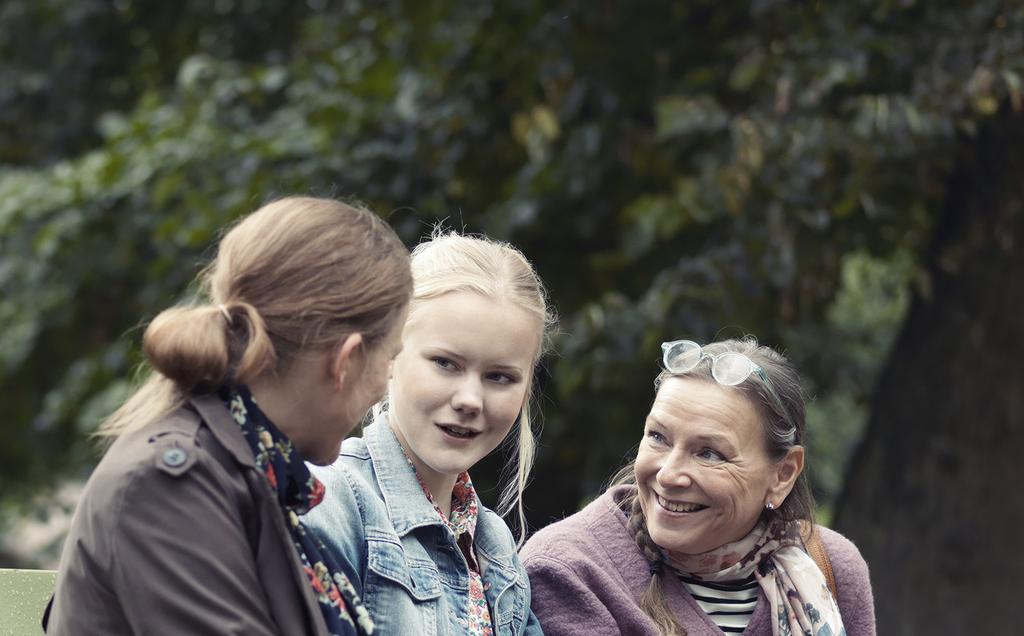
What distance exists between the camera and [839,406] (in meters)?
11.0

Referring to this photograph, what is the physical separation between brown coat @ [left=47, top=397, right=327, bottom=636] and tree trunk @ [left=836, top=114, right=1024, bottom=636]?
4.10 meters

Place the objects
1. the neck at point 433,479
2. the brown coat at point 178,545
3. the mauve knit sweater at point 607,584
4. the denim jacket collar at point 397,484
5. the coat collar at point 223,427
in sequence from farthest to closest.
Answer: the mauve knit sweater at point 607,584 < the neck at point 433,479 < the denim jacket collar at point 397,484 < the coat collar at point 223,427 < the brown coat at point 178,545

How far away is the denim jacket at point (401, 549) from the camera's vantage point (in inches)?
87.7

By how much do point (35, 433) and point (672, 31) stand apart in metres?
3.99

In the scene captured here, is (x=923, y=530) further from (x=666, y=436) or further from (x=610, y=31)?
(x=666, y=436)

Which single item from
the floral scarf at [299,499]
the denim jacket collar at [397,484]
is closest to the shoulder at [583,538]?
the denim jacket collar at [397,484]

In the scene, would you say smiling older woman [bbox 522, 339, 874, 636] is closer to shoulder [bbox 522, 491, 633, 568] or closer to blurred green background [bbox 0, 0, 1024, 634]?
shoulder [bbox 522, 491, 633, 568]

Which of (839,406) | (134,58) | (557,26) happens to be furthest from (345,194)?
(839,406)

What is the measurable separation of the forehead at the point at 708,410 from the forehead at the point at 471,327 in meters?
0.38

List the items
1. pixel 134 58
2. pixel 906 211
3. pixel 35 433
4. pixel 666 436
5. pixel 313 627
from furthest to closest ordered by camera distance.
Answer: pixel 134 58, pixel 35 433, pixel 906 211, pixel 666 436, pixel 313 627

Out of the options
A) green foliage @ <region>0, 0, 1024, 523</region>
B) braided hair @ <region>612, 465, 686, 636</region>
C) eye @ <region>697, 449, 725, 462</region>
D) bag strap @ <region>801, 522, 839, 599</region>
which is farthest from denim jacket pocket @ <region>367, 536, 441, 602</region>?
green foliage @ <region>0, 0, 1024, 523</region>

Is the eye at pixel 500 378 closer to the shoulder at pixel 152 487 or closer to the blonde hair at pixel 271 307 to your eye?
the blonde hair at pixel 271 307

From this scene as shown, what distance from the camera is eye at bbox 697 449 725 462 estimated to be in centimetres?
269

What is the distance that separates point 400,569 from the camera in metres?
2.26
